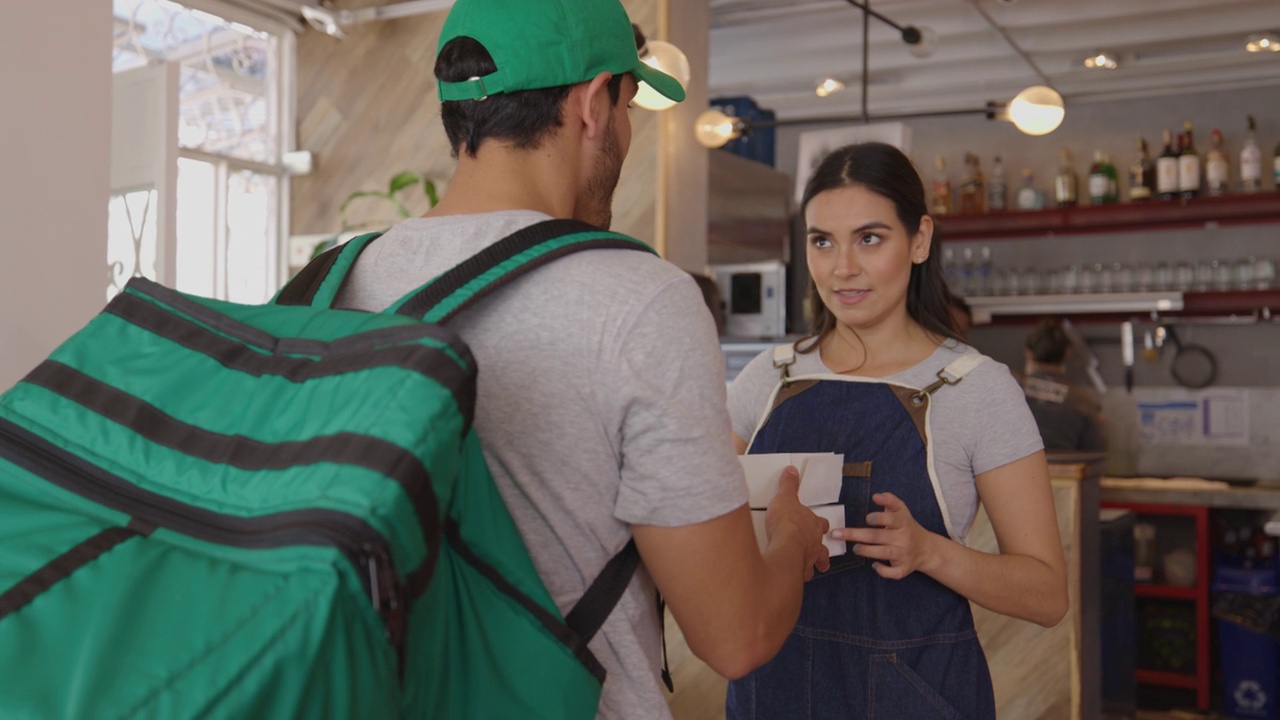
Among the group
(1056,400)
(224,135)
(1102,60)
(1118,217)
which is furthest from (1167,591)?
(224,135)

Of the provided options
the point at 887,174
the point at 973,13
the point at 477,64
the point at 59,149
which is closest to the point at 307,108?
the point at 973,13

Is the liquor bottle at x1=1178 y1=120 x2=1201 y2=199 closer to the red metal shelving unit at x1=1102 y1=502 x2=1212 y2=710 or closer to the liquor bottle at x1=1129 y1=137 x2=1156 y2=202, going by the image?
the liquor bottle at x1=1129 y1=137 x2=1156 y2=202

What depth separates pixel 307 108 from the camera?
6082mm

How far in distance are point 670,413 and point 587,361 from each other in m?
0.08

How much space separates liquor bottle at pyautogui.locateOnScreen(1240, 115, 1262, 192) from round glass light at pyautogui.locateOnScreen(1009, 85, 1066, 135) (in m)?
3.24

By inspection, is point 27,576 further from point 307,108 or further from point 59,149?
point 307,108

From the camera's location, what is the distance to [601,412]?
0.95m

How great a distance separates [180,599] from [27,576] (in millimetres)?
117

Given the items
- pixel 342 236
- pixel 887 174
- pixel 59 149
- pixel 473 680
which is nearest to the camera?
pixel 473 680

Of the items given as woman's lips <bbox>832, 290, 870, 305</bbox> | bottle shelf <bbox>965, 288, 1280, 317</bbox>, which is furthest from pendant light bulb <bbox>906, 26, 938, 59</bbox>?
woman's lips <bbox>832, 290, 870, 305</bbox>

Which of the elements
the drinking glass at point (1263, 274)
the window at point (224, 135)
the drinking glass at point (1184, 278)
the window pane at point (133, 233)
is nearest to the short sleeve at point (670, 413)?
the window pane at point (133, 233)

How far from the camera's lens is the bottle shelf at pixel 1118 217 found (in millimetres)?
6758

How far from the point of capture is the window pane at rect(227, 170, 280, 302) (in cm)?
600

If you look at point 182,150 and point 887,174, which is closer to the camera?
point 887,174
